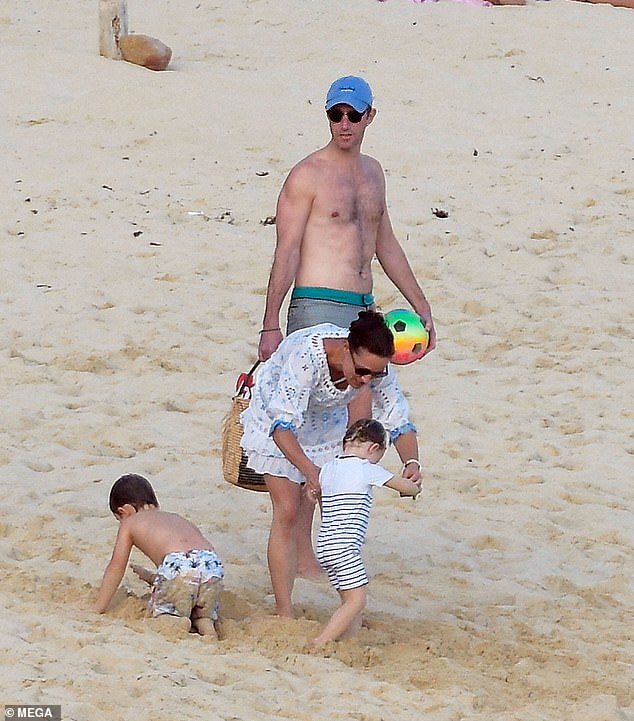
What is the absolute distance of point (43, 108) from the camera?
11.9 m

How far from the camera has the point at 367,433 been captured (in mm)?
4801

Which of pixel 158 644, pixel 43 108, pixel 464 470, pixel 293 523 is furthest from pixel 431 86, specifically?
pixel 158 644

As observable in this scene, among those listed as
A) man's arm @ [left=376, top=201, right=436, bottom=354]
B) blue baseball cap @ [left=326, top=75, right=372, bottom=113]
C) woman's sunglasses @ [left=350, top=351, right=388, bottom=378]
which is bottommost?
woman's sunglasses @ [left=350, top=351, right=388, bottom=378]

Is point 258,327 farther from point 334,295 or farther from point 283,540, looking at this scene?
point 283,540

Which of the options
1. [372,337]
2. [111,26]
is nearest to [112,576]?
[372,337]

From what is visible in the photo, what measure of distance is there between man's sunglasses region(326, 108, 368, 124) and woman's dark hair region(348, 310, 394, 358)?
1042 mm

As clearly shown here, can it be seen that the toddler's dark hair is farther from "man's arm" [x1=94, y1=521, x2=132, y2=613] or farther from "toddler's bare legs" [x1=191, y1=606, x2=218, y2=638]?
"man's arm" [x1=94, y1=521, x2=132, y2=613]

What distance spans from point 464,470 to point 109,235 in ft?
12.6

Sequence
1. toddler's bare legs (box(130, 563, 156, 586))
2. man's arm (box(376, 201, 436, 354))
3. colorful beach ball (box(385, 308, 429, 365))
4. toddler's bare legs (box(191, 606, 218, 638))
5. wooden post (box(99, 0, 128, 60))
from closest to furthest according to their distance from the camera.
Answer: toddler's bare legs (box(191, 606, 218, 638))
colorful beach ball (box(385, 308, 429, 365))
toddler's bare legs (box(130, 563, 156, 586))
man's arm (box(376, 201, 436, 354))
wooden post (box(99, 0, 128, 60))

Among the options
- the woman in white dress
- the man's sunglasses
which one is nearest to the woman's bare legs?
the woman in white dress

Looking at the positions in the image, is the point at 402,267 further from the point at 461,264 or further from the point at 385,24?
the point at 385,24

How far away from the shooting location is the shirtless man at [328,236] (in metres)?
5.40

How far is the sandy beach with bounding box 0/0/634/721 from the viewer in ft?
15.1

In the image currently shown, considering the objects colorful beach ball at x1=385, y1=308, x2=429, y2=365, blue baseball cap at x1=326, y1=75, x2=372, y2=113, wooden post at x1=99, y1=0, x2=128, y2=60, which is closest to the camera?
colorful beach ball at x1=385, y1=308, x2=429, y2=365
